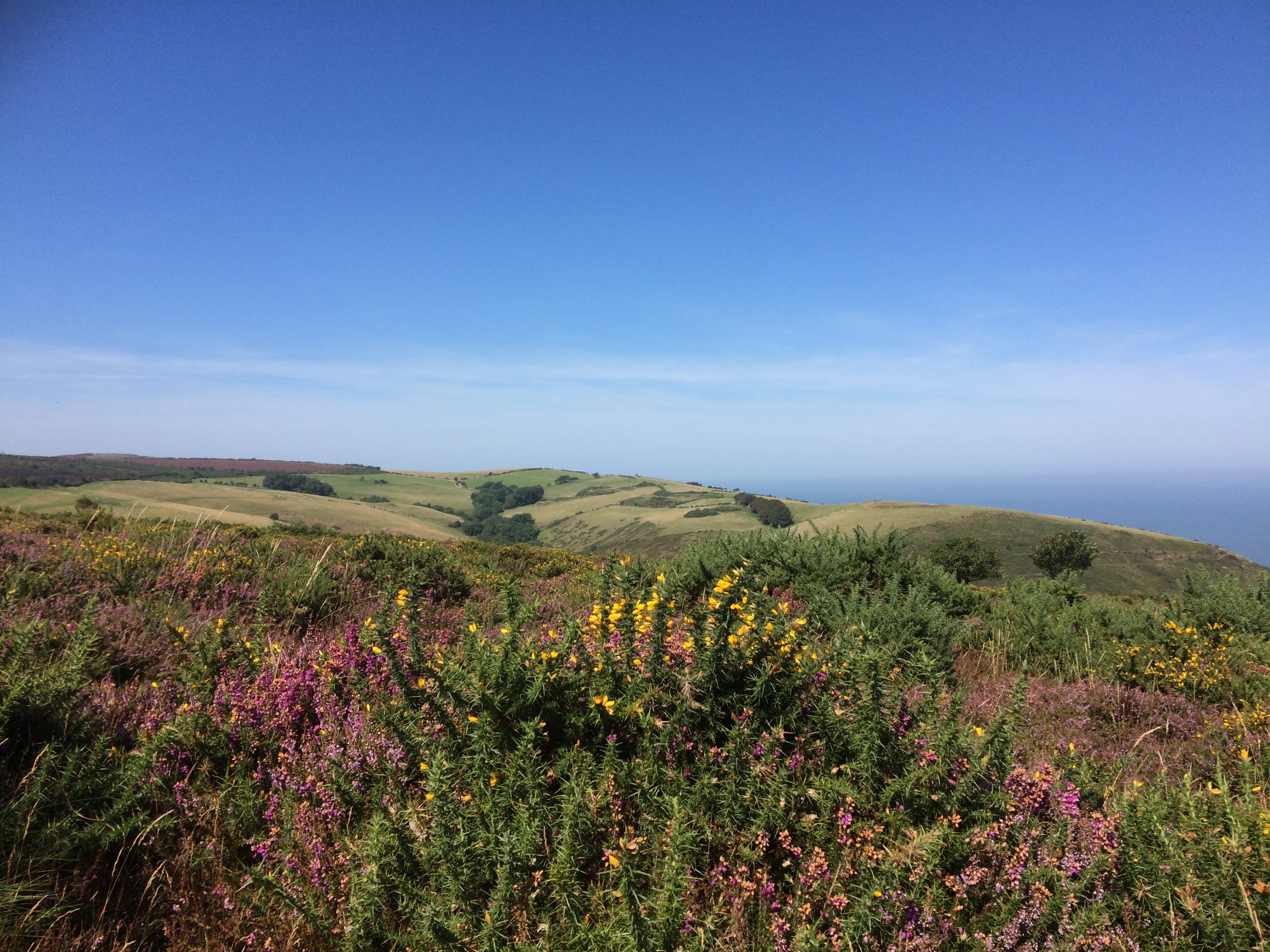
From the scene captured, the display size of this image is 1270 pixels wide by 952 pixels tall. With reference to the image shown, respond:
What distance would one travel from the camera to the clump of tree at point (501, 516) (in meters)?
96.3

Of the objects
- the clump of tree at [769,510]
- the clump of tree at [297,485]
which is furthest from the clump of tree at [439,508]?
the clump of tree at [769,510]

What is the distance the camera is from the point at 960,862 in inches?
103

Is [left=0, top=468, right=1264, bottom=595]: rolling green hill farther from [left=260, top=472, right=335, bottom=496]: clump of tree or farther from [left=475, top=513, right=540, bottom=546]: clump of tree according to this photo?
[left=260, top=472, right=335, bottom=496]: clump of tree

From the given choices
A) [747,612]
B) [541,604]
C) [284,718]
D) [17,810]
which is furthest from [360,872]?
[541,604]

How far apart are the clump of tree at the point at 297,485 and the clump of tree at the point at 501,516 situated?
Result: 1088 inches

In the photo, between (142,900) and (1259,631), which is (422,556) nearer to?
(142,900)

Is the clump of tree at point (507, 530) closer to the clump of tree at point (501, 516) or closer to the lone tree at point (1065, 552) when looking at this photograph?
the clump of tree at point (501, 516)

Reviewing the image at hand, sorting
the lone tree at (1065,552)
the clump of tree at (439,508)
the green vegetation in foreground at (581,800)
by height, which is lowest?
Answer: the clump of tree at (439,508)

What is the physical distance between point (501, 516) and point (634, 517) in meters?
Answer: 29.6

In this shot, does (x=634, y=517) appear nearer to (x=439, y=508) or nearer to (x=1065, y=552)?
Answer: (x=439, y=508)

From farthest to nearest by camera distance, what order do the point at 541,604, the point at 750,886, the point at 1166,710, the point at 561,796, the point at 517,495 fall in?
the point at 517,495 < the point at 541,604 < the point at 1166,710 < the point at 561,796 < the point at 750,886

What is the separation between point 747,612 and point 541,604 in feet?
13.0

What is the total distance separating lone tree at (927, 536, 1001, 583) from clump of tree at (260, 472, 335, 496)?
324 ft

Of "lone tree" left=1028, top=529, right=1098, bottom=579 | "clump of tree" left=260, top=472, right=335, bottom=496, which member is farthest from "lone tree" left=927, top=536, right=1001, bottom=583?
"clump of tree" left=260, top=472, right=335, bottom=496
